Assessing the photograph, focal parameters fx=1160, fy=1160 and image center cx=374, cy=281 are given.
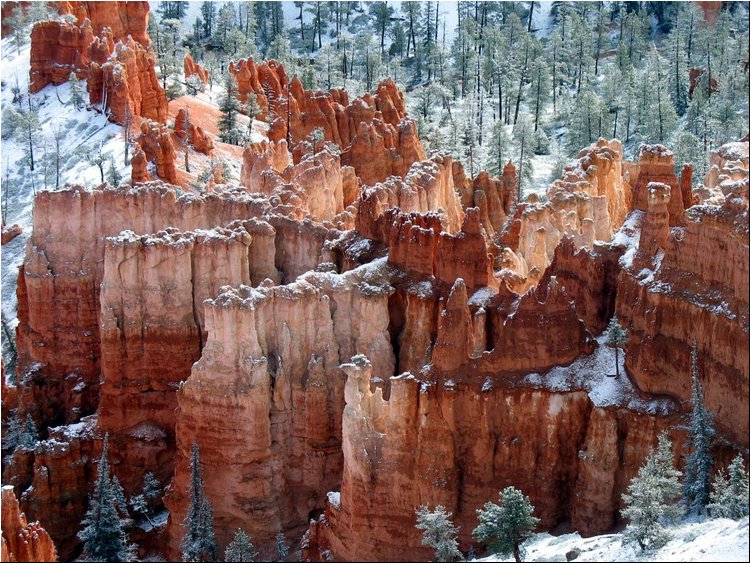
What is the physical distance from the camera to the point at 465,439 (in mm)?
39469

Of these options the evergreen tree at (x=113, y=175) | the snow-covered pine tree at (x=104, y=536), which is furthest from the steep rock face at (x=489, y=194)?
the snow-covered pine tree at (x=104, y=536)

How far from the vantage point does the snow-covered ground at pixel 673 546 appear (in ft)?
95.8

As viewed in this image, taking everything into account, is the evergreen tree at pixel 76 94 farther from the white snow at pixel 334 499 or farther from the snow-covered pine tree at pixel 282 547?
the white snow at pixel 334 499

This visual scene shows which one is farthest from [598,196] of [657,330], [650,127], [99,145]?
[99,145]

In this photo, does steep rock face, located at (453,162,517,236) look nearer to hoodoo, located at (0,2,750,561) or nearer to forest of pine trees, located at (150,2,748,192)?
hoodoo, located at (0,2,750,561)

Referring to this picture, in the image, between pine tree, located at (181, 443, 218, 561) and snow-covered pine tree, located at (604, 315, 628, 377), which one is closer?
snow-covered pine tree, located at (604, 315, 628, 377)

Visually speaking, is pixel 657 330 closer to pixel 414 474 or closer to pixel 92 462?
pixel 414 474

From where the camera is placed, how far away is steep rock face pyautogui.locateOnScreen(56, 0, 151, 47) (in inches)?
4341

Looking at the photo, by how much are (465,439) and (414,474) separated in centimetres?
212

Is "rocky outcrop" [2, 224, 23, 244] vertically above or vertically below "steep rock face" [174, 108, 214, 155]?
below

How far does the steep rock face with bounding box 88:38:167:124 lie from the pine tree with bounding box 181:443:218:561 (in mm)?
50336

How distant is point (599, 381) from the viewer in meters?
38.7

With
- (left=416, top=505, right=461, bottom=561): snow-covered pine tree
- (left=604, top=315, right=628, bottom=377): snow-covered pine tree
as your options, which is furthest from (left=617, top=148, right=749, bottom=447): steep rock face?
(left=416, top=505, right=461, bottom=561): snow-covered pine tree

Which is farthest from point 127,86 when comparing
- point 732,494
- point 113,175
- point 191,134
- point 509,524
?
point 732,494
